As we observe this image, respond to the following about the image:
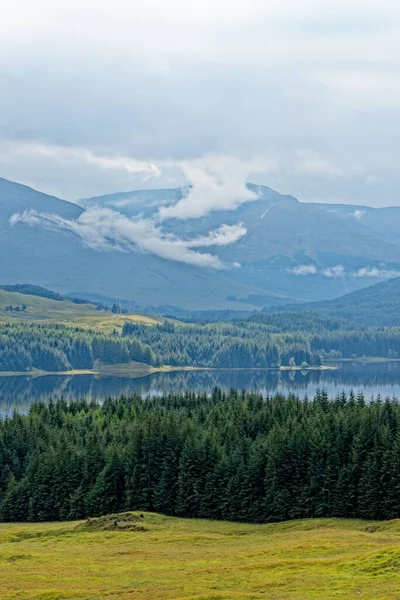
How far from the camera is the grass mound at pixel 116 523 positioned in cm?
10100

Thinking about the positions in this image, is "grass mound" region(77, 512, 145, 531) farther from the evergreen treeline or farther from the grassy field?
the evergreen treeline

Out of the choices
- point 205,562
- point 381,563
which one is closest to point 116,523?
point 205,562

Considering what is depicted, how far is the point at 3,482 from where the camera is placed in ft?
444

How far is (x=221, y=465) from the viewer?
115 metres

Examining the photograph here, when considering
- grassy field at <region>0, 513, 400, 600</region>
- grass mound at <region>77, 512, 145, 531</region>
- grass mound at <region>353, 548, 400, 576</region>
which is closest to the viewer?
grassy field at <region>0, 513, 400, 600</region>

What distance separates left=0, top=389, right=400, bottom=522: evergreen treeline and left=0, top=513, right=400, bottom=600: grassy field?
18.6 feet

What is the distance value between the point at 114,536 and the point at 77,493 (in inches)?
1023

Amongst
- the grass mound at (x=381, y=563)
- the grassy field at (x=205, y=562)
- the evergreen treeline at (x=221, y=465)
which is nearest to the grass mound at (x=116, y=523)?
the grassy field at (x=205, y=562)

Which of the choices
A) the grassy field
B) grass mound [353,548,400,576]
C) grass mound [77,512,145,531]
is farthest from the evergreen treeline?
grass mound [353,548,400,576]

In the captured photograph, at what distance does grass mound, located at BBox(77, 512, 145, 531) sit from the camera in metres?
101

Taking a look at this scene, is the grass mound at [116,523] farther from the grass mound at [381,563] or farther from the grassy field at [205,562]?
the grass mound at [381,563]

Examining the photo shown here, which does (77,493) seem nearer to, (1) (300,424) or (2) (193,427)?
A: (2) (193,427)

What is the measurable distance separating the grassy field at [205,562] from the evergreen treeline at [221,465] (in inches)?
223

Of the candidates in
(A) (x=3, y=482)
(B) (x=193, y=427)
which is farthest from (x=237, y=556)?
(A) (x=3, y=482)
